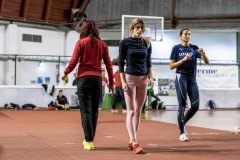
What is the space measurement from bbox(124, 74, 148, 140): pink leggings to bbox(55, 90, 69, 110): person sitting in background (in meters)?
12.0

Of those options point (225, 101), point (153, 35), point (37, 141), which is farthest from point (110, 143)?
point (225, 101)

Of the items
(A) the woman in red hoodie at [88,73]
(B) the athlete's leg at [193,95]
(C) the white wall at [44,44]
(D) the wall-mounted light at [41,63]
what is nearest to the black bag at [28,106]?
(D) the wall-mounted light at [41,63]

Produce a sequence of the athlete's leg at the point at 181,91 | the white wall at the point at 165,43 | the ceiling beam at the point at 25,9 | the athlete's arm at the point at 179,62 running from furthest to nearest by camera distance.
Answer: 1. the white wall at the point at 165,43
2. the ceiling beam at the point at 25,9
3. the athlete's leg at the point at 181,91
4. the athlete's arm at the point at 179,62

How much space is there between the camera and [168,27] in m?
22.7

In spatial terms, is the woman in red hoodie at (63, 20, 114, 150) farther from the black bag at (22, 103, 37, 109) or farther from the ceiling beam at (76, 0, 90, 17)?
the ceiling beam at (76, 0, 90, 17)

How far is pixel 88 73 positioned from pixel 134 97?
691mm

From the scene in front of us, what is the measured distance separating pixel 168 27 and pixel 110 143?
16.9m

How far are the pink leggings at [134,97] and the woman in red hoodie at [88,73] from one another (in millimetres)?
449

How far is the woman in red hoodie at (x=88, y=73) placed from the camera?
19.0 feet

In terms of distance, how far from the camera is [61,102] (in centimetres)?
1766

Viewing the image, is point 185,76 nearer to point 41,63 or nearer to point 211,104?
point 211,104

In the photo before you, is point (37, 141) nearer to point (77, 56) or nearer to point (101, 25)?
point (77, 56)

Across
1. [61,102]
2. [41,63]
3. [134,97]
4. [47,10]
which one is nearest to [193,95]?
[134,97]

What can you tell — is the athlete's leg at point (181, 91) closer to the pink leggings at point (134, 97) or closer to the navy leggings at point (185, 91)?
the navy leggings at point (185, 91)
